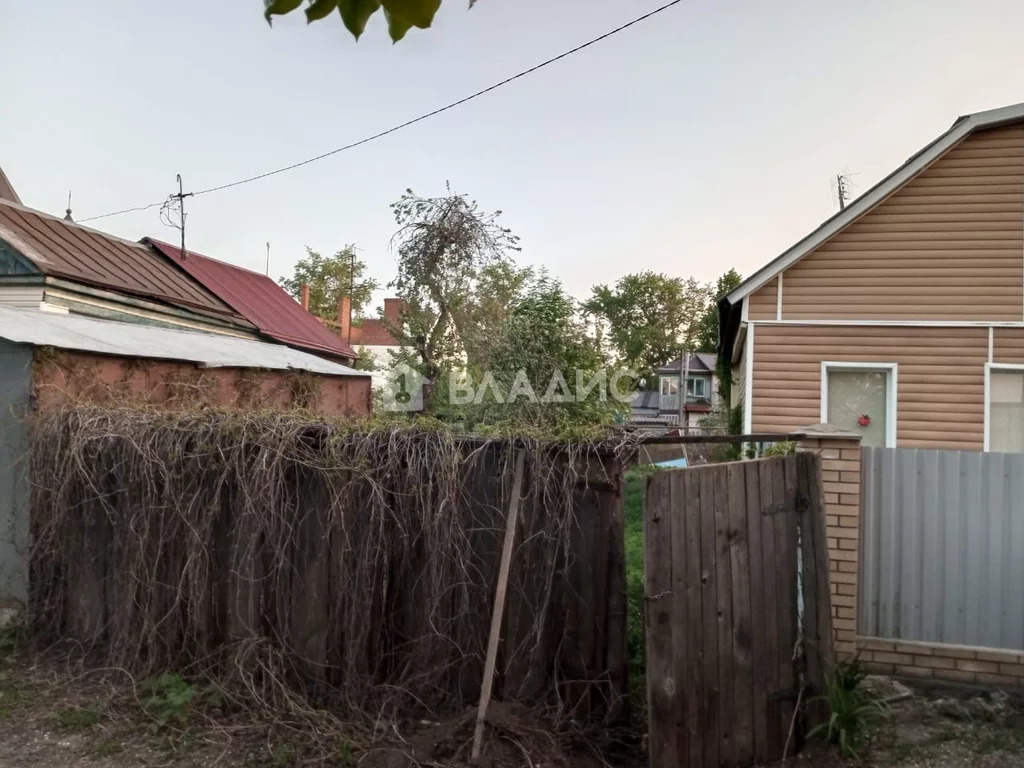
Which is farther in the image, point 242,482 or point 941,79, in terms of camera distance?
point 941,79

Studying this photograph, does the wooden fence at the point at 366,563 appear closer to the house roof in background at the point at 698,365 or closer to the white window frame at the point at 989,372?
the white window frame at the point at 989,372

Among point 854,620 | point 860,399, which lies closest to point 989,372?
point 860,399

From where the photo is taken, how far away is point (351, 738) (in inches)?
147

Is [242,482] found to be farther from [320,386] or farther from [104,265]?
[104,265]

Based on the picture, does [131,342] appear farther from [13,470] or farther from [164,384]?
[13,470]

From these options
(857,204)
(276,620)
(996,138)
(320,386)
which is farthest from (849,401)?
(276,620)

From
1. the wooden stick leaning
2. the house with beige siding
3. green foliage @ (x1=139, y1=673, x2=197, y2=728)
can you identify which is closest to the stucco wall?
green foliage @ (x1=139, y1=673, x2=197, y2=728)

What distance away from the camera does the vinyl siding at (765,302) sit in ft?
33.6

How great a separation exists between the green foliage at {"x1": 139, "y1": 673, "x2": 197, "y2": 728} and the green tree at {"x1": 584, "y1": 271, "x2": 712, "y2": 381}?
5344 centimetres

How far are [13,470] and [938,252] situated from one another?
1060 centimetres

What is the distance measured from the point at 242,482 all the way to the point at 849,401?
8629mm

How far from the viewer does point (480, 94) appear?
10109 mm

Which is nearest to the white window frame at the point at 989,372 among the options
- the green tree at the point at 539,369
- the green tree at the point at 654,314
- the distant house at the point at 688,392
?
the green tree at the point at 539,369

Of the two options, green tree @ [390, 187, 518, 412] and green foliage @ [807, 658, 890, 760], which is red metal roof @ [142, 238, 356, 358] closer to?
green tree @ [390, 187, 518, 412]
